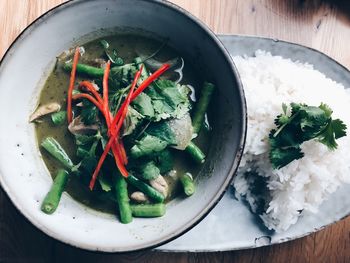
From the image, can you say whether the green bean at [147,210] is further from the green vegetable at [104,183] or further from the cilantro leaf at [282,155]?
the cilantro leaf at [282,155]

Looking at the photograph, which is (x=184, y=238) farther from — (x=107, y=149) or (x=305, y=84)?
(x=305, y=84)

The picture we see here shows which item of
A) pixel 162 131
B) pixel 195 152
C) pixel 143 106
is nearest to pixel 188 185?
pixel 195 152

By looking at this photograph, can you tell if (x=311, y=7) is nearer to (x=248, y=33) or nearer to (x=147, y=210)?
(x=248, y=33)

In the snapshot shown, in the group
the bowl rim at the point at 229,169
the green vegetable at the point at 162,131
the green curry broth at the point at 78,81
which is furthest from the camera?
the green curry broth at the point at 78,81

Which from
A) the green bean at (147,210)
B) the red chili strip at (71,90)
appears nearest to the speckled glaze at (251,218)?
the green bean at (147,210)

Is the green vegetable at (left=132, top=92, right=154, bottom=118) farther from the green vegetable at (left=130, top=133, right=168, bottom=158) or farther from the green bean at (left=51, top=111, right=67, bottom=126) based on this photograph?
the green bean at (left=51, top=111, right=67, bottom=126)

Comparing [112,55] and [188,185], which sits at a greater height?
[112,55]

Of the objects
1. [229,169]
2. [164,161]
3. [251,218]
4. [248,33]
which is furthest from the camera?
[248,33]
